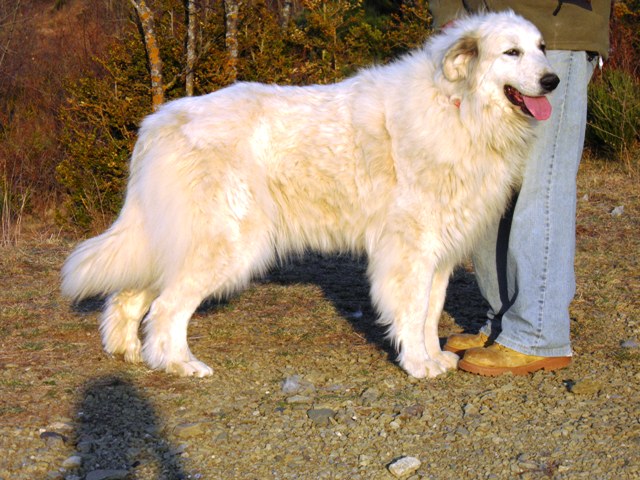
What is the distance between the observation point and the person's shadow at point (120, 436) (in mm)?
3111

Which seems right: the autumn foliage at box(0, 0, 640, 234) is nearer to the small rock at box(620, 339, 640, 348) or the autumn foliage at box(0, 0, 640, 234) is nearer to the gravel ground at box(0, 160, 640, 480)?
the gravel ground at box(0, 160, 640, 480)

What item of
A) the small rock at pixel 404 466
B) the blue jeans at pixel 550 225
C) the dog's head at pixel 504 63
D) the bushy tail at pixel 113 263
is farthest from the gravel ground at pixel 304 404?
the dog's head at pixel 504 63

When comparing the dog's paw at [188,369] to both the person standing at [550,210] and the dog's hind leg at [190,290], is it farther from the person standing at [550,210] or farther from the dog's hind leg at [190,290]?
the person standing at [550,210]

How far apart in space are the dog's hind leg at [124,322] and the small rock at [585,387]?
2.22m

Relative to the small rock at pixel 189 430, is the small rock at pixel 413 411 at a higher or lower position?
lower

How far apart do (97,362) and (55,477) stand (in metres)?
→ 1.38

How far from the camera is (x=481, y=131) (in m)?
4.08

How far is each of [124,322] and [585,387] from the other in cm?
239

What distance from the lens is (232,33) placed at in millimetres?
8922

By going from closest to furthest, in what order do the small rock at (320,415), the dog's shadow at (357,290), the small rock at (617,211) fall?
the small rock at (320,415) → the dog's shadow at (357,290) → the small rock at (617,211)

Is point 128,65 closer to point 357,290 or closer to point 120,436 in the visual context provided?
point 357,290

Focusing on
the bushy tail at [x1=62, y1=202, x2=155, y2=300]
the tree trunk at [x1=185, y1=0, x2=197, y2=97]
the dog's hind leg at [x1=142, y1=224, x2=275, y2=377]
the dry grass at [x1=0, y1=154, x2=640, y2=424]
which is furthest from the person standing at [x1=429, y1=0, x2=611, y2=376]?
the tree trunk at [x1=185, y1=0, x2=197, y2=97]

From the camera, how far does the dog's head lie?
3857 millimetres

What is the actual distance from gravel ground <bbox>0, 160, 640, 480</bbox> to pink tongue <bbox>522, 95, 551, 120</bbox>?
1.27 meters
